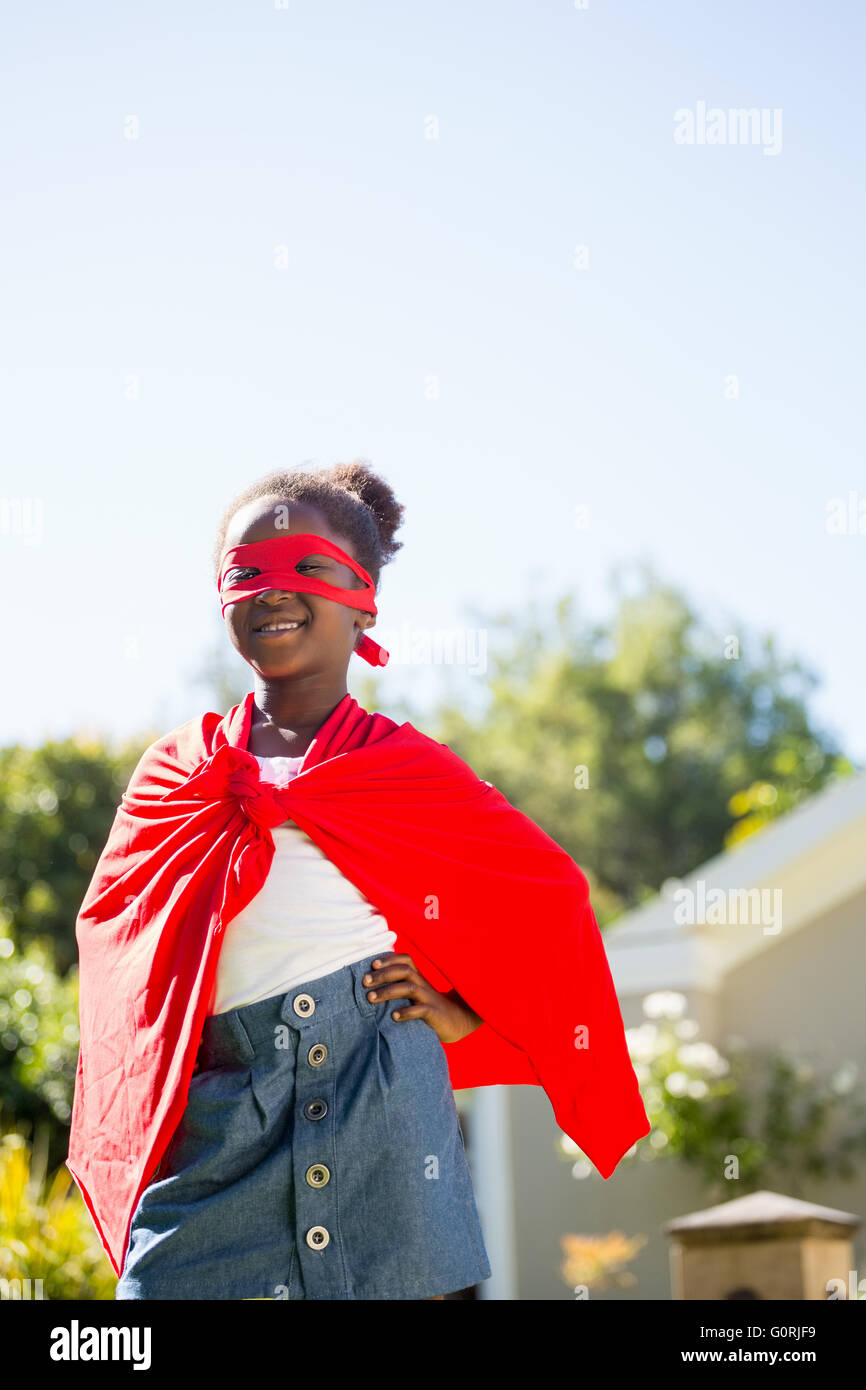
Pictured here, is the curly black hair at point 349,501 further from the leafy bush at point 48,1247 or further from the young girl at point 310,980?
the leafy bush at point 48,1247

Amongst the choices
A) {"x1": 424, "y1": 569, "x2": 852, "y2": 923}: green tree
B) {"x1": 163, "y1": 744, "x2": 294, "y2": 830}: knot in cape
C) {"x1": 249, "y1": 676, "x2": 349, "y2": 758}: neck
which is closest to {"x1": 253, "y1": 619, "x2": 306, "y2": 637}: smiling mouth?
{"x1": 249, "y1": 676, "x2": 349, "y2": 758}: neck

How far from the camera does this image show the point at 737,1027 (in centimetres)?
830

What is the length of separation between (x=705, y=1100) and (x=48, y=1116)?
3715 mm

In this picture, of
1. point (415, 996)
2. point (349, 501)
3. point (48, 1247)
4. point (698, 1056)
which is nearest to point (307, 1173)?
point (415, 996)

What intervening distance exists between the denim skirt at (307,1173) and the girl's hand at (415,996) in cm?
4

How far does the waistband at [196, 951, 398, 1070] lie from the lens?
2.48 m

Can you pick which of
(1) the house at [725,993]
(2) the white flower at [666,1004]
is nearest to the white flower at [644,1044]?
(2) the white flower at [666,1004]

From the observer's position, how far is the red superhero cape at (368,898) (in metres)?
2.53

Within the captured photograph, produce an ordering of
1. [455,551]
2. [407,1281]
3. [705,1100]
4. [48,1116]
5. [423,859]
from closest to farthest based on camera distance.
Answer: [407,1281] < [423,859] < [705,1100] < [48,1116] < [455,551]

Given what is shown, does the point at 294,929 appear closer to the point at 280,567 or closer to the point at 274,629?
the point at 274,629

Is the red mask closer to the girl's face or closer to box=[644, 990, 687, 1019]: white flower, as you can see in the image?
the girl's face

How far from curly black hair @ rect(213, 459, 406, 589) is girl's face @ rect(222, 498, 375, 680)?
4cm
